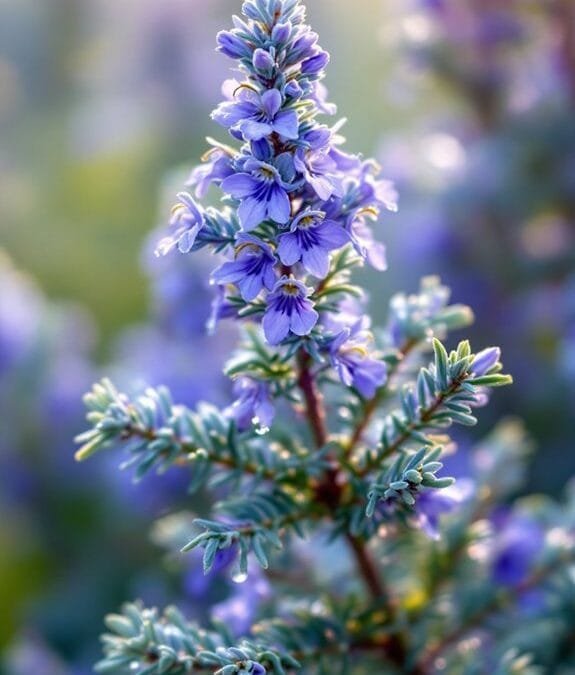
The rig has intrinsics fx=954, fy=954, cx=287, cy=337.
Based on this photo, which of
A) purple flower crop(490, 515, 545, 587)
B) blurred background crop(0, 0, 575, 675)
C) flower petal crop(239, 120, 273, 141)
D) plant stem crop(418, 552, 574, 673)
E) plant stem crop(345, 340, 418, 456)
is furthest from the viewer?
blurred background crop(0, 0, 575, 675)

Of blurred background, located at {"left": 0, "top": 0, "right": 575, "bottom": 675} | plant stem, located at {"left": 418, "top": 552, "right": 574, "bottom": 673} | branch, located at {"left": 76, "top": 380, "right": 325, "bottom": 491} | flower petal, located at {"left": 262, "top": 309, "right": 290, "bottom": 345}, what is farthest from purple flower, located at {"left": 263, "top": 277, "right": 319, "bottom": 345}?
blurred background, located at {"left": 0, "top": 0, "right": 575, "bottom": 675}

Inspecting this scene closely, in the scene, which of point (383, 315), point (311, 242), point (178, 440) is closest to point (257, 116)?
point (311, 242)

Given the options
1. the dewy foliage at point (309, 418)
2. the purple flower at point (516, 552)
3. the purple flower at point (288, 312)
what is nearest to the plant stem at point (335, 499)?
the dewy foliage at point (309, 418)

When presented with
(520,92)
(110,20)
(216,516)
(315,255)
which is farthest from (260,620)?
(110,20)

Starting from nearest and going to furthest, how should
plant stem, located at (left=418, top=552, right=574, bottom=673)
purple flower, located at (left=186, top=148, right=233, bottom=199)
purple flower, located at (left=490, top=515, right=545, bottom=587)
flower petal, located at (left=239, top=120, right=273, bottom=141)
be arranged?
flower petal, located at (left=239, top=120, right=273, bottom=141) → purple flower, located at (left=186, top=148, right=233, bottom=199) → plant stem, located at (left=418, top=552, right=574, bottom=673) → purple flower, located at (left=490, top=515, right=545, bottom=587)

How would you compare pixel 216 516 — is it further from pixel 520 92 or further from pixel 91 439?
pixel 520 92

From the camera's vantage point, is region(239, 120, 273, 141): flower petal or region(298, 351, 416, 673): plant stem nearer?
region(239, 120, 273, 141): flower petal

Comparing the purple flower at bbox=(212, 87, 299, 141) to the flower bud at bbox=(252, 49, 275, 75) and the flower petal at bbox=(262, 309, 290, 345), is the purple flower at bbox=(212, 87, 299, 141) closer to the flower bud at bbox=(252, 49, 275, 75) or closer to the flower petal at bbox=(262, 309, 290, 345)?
the flower bud at bbox=(252, 49, 275, 75)
